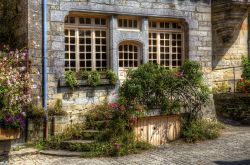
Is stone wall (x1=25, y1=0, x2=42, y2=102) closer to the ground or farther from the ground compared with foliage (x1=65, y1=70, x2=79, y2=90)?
farther from the ground

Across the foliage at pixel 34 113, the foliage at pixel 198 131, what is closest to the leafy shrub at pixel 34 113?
the foliage at pixel 34 113

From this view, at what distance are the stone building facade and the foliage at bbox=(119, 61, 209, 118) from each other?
50.1 inches

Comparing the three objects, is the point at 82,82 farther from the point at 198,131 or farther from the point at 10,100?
the point at 10,100

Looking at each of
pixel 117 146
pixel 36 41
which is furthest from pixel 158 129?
pixel 36 41

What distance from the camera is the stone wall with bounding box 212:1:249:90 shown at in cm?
1466

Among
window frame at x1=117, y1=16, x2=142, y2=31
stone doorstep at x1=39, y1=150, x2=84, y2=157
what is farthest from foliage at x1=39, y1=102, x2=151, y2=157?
window frame at x1=117, y1=16, x2=142, y2=31

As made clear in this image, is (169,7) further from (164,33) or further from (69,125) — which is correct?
(69,125)

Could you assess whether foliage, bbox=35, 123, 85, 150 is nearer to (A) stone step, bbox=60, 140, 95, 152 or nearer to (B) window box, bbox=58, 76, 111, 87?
(A) stone step, bbox=60, 140, 95, 152

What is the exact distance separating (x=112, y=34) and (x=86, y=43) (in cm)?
77

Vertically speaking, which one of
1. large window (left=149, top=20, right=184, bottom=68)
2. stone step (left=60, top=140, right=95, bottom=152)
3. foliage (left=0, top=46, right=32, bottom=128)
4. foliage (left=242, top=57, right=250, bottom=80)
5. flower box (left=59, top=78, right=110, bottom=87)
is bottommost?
stone step (left=60, top=140, right=95, bottom=152)

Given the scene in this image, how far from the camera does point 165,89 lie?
1030 centimetres

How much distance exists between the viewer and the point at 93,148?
8.96 metres

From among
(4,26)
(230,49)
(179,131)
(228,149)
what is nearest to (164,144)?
(179,131)

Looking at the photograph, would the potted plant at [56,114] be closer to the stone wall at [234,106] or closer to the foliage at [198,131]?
the foliage at [198,131]
